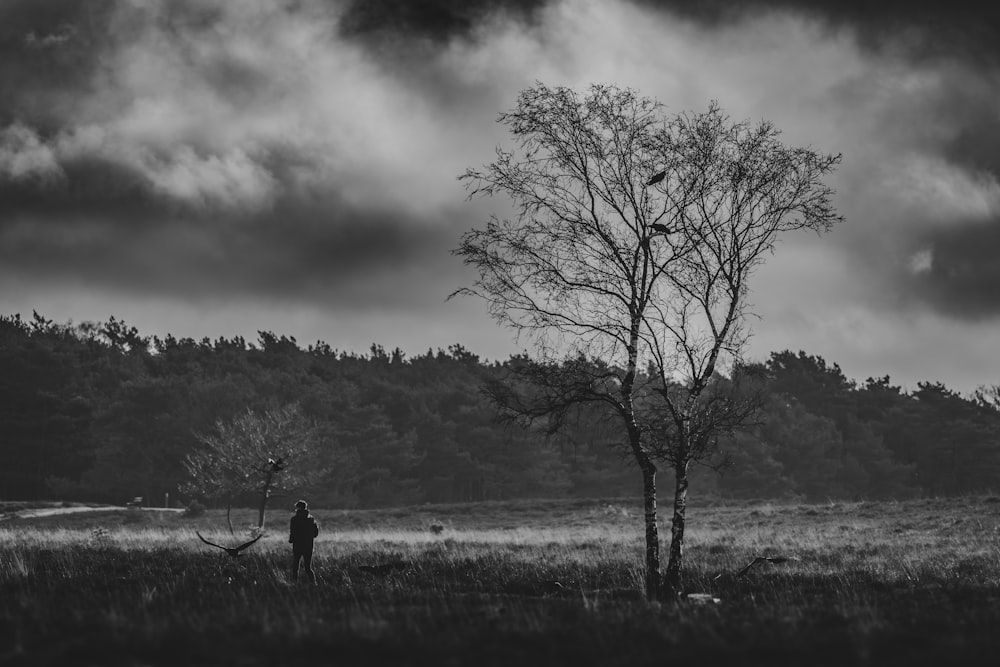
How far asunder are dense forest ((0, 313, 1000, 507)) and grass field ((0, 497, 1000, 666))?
1356 inches

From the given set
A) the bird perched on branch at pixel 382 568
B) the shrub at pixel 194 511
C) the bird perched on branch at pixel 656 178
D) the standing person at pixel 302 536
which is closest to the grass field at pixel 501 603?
the bird perched on branch at pixel 382 568

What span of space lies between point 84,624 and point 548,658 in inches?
214

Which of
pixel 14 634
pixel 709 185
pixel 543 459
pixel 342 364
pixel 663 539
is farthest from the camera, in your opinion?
pixel 342 364

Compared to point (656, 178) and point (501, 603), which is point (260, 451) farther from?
point (656, 178)

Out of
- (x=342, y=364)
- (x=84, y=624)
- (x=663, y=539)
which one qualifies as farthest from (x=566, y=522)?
(x=342, y=364)

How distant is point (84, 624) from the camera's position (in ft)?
28.0

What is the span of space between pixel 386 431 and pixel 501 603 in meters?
59.2

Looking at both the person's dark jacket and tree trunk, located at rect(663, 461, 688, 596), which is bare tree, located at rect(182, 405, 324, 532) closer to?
the person's dark jacket

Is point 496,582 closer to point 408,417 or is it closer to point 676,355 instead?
point 676,355

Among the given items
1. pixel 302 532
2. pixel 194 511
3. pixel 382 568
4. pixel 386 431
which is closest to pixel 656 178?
pixel 382 568

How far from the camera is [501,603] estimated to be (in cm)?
1151

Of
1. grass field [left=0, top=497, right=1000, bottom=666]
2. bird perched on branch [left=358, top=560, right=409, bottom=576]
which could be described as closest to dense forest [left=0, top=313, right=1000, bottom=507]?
grass field [left=0, top=497, right=1000, bottom=666]

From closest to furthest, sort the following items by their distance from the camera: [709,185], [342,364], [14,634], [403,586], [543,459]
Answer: [14,634]
[403,586]
[709,185]
[543,459]
[342,364]

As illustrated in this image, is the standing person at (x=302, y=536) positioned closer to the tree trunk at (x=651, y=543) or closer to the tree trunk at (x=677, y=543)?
the tree trunk at (x=651, y=543)
